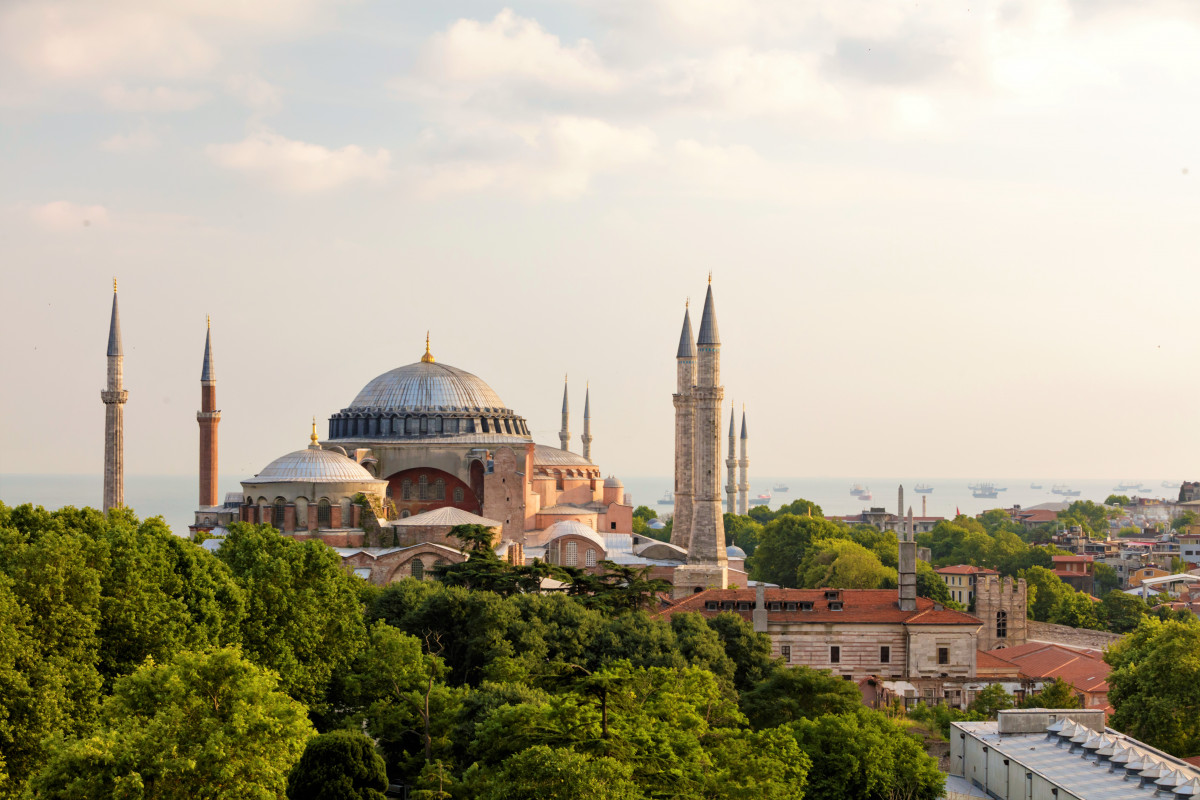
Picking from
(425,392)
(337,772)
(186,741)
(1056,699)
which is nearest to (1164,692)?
(1056,699)

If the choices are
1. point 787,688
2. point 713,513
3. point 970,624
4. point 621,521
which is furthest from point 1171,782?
point 621,521

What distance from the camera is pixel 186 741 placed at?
1781 cm

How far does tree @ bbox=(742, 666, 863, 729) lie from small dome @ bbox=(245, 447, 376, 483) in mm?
18690

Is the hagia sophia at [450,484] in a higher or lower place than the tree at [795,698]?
higher

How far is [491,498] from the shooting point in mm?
48156

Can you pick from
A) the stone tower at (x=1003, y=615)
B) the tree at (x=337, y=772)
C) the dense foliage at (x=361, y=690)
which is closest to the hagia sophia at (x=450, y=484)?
the stone tower at (x=1003, y=615)

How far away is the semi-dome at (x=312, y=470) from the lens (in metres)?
43.6

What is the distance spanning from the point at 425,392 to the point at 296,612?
26.1 m

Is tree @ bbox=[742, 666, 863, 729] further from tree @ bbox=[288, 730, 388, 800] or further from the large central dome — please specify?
the large central dome

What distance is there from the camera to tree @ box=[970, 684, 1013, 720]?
1291 inches

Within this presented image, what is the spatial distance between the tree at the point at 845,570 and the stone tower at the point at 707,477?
396 inches

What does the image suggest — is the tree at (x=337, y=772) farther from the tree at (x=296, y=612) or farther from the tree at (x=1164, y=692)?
the tree at (x=1164, y=692)

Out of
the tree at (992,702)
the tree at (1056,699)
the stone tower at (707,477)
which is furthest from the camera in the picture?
the stone tower at (707,477)

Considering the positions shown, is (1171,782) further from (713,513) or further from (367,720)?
(713,513)
